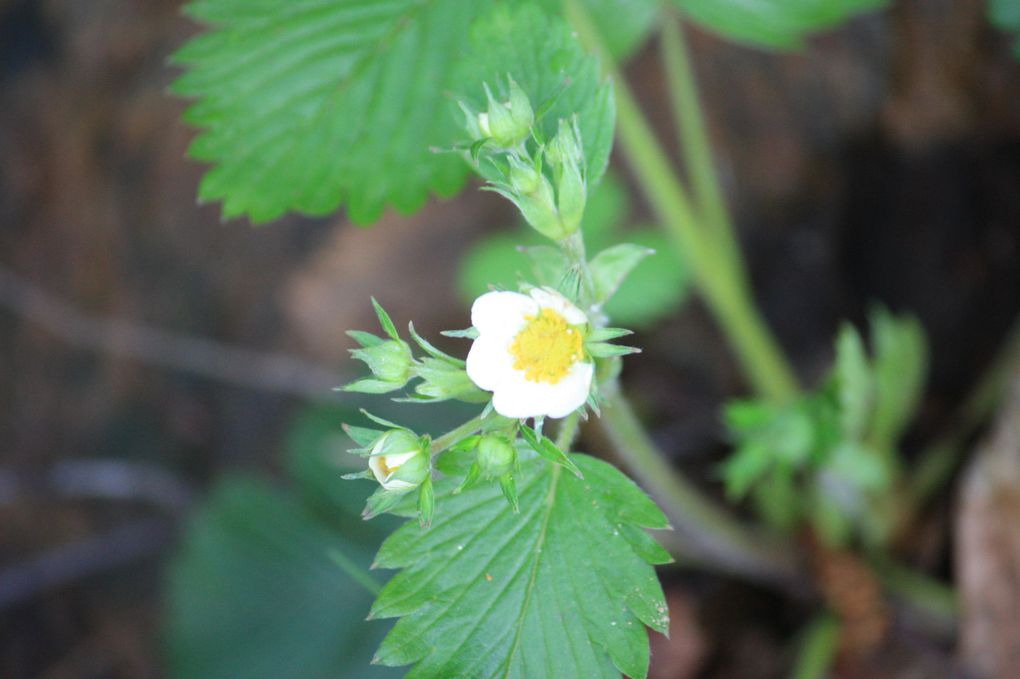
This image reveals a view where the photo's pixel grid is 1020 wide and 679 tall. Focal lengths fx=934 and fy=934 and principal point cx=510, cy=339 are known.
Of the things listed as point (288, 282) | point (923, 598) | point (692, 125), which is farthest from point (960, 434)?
point (288, 282)

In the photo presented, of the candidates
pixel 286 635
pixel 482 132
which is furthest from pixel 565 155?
pixel 286 635

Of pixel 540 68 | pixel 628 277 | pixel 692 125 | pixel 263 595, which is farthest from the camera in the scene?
pixel 263 595

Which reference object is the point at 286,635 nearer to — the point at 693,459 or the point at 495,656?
the point at 693,459

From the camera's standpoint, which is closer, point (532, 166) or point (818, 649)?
point (532, 166)

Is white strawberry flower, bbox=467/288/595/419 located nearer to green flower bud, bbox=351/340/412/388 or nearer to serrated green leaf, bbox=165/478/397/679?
green flower bud, bbox=351/340/412/388

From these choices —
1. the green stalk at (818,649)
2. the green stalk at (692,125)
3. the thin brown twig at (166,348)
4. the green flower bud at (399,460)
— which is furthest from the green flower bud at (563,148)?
the thin brown twig at (166,348)

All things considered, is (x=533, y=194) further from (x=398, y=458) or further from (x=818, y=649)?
(x=818, y=649)

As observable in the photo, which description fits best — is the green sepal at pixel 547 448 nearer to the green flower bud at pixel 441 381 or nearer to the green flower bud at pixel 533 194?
the green flower bud at pixel 441 381
